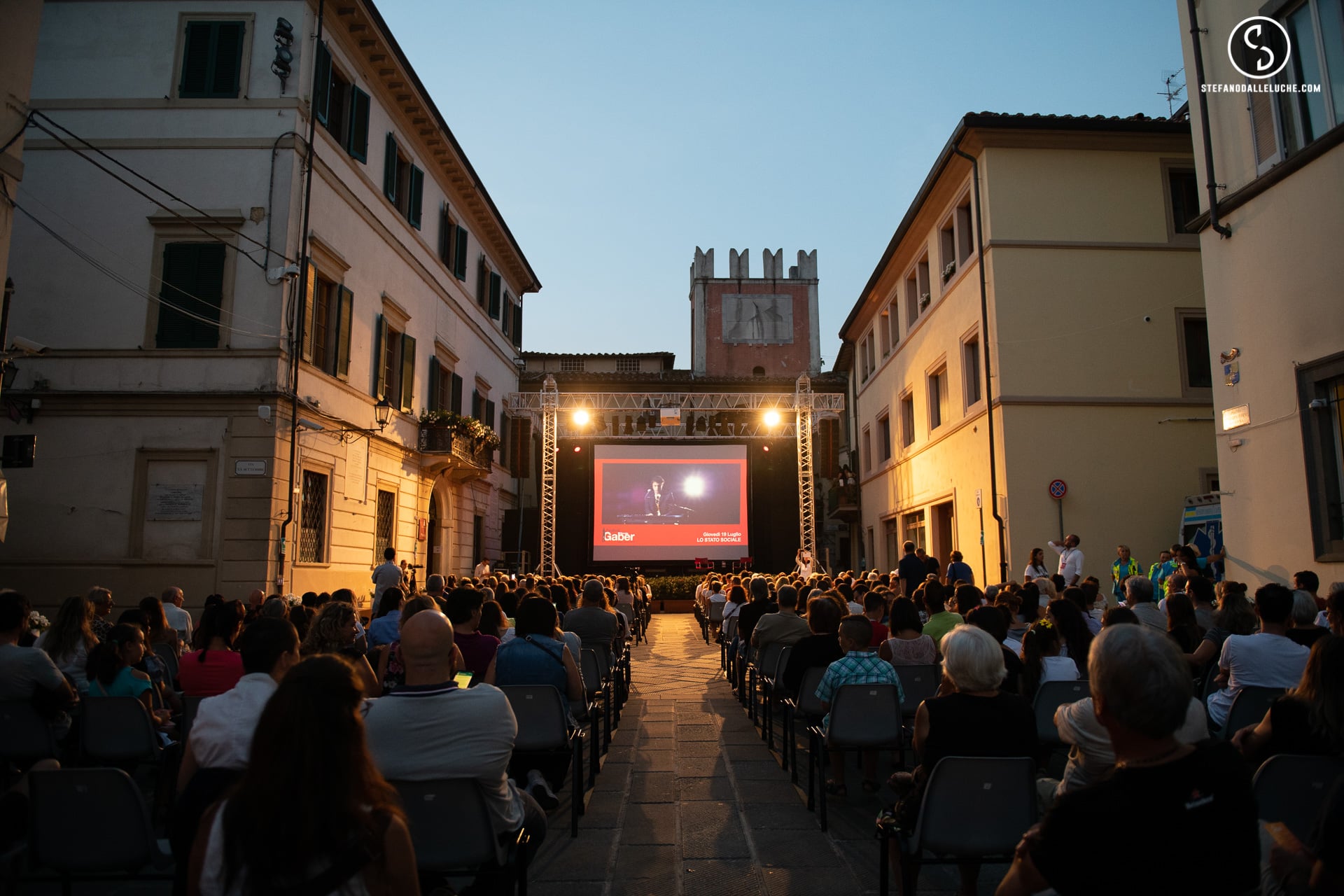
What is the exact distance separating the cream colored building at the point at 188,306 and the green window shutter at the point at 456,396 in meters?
5.87

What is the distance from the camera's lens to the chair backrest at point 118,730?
14.4 ft

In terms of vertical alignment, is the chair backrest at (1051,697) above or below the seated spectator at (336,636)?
below

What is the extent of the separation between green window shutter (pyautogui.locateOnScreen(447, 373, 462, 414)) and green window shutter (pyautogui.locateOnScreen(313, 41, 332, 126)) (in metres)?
7.93

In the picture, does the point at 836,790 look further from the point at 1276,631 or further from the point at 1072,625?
the point at 1276,631

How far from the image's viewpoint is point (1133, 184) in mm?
13805

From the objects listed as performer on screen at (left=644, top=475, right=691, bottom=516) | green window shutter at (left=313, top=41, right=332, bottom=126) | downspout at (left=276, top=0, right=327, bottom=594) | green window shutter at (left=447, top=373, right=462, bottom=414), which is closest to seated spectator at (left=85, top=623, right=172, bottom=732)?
downspout at (left=276, top=0, right=327, bottom=594)

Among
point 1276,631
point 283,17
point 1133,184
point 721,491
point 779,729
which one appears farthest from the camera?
point 721,491

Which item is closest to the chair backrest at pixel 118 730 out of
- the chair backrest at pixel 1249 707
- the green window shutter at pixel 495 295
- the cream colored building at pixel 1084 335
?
the chair backrest at pixel 1249 707

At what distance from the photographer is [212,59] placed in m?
12.4

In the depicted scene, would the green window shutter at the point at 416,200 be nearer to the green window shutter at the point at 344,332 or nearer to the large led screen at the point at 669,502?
the green window shutter at the point at 344,332

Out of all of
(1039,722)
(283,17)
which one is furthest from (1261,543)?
(283,17)

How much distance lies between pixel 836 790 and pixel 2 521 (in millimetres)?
7855

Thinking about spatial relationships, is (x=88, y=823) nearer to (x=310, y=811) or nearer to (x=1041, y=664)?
(x=310, y=811)

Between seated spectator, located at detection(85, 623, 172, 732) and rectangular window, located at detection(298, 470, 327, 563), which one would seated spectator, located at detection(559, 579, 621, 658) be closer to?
seated spectator, located at detection(85, 623, 172, 732)
